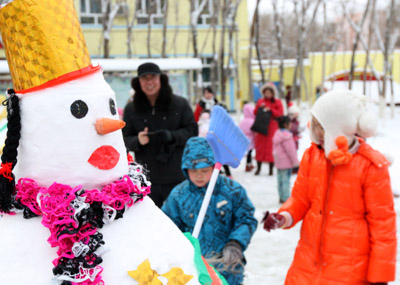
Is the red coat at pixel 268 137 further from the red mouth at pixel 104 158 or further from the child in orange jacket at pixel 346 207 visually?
the red mouth at pixel 104 158

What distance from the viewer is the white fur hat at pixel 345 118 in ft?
8.12

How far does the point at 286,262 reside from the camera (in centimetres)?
436

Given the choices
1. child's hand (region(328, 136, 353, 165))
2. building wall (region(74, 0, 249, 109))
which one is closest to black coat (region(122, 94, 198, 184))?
child's hand (region(328, 136, 353, 165))

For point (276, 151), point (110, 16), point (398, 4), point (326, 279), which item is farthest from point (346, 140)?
point (398, 4)

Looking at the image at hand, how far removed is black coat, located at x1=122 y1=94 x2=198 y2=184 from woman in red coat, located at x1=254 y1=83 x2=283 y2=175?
4.53m

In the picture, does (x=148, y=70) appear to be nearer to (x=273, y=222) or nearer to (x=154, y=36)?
(x=273, y=222)

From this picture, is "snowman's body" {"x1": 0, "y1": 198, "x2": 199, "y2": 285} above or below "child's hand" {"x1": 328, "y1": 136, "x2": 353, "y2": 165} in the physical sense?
below

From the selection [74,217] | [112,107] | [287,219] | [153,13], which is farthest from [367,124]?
[153,13]

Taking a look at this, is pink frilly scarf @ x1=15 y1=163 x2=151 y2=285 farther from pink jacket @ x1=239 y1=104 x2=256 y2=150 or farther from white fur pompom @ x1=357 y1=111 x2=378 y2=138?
pink jacket @ x1=239 y1=104 x2=256 y2=150

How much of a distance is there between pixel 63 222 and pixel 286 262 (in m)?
3.23

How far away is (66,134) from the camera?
5.26 ft

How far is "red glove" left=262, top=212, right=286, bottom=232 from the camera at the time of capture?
257 cm

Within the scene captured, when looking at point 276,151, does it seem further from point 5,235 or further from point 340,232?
point 5,235

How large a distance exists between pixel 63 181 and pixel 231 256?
1.05 meters
